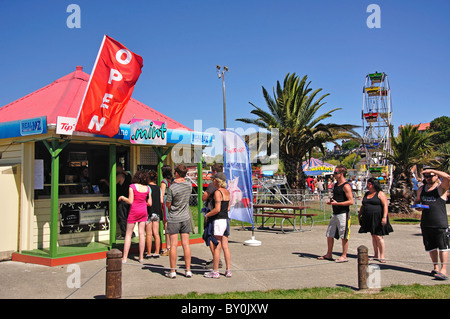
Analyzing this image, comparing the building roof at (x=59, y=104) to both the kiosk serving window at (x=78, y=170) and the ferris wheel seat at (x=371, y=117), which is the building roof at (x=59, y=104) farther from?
the ferris wheel seat at (x=371, y=117)

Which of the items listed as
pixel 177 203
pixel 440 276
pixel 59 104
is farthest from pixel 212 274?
pixel 59 104

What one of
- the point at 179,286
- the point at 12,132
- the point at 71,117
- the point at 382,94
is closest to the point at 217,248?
the point at 179,286

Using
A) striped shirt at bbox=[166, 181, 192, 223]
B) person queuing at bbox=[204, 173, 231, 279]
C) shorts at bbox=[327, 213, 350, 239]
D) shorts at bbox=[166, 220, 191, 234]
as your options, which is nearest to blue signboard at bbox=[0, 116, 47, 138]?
striped shirt at bbox=[166, 181, 192, 223]

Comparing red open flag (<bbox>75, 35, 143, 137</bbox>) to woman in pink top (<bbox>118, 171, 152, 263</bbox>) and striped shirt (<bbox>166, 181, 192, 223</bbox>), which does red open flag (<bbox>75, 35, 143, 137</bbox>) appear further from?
striped shirt (<bbox>166, 181, 192, 223</bbox>)

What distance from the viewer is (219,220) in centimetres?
659

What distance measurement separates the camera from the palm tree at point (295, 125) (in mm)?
21031

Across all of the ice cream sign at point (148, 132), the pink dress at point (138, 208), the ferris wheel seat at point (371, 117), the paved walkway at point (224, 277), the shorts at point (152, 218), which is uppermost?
the ferris wheel seat at point (371, 117)

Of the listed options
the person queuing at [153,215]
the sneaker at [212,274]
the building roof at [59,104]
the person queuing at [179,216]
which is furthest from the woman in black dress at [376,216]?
the building roof at [59,104]

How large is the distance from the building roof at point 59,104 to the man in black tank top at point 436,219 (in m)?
5.67

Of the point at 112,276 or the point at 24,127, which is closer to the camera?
the point at 112,276

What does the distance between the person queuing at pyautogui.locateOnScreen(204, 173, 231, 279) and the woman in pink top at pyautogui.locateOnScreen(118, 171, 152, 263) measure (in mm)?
1536

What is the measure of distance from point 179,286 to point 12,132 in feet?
14.9

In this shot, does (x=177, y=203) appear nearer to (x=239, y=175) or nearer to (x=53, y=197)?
(x=53, y=197)

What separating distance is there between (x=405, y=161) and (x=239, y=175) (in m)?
10.0
